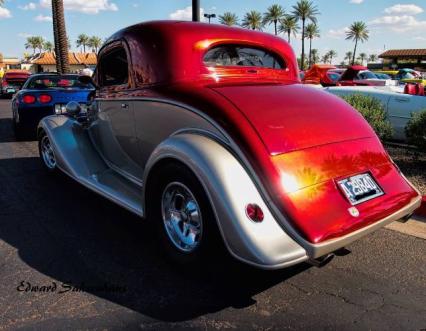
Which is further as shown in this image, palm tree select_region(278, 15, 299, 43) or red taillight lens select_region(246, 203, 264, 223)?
palm tree select_region(278, 15, 299, 43)

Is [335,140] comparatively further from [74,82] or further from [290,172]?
[74,82]

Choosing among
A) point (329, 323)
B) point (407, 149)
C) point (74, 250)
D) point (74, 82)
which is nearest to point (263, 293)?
point (329, 323)

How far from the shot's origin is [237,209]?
8.53 ft

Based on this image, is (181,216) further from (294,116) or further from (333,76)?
(333,76)

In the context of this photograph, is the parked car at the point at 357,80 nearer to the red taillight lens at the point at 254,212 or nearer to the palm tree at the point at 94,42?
the red taillight lens at the point at 254,212

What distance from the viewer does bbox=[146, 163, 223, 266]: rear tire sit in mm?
2807

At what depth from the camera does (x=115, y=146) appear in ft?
14.2

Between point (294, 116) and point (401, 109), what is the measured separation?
4397 millimetres

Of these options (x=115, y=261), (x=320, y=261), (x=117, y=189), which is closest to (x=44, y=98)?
(x=117, y=189)

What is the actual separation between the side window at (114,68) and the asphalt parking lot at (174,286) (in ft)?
4.50

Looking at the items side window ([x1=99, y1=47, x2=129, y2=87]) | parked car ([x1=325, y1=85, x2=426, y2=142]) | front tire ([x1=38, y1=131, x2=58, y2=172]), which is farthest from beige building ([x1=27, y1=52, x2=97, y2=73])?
side window ([x1=99, y1=47, x2=129, y2=87])

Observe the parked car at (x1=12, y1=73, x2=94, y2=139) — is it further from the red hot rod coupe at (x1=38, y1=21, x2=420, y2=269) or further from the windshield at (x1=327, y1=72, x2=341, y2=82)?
the windshield at (x1=327, y1=72, x2=341, y2=82)

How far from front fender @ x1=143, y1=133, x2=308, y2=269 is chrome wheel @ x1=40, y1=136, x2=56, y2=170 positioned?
3.20 metres

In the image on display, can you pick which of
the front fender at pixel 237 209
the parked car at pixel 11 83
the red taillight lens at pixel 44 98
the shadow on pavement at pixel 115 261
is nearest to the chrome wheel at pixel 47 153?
the shadow on pavement at pixel 115 261
